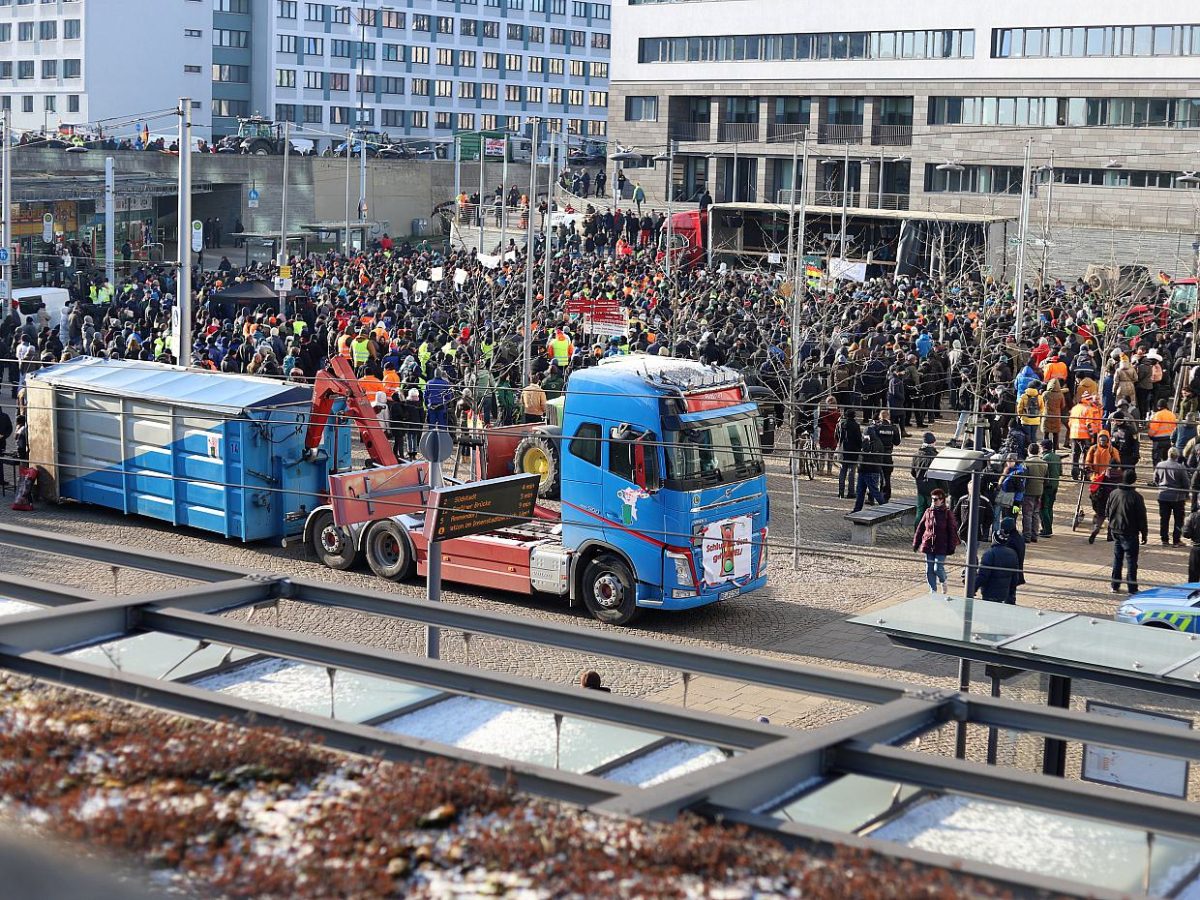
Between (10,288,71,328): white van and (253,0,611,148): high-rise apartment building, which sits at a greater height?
(253,0,611,148): high-rise apartment building

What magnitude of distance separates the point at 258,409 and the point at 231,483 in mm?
1129

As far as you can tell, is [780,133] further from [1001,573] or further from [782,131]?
[1001,573]

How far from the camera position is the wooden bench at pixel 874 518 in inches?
894

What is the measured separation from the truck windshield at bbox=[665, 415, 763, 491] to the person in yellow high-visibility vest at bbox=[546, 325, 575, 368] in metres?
11.5

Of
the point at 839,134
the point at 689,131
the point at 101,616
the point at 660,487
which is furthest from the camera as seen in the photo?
the point at 689,131

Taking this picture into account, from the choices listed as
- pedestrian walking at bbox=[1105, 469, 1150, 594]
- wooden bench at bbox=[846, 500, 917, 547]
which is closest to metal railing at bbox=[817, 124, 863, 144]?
wooden bench at bbox=[846, 500, 917, 547]

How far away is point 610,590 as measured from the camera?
18844mm

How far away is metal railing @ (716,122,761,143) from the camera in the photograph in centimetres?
7650

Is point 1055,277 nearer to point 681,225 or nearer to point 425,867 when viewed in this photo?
point 681,225

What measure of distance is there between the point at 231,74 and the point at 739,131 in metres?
39.8

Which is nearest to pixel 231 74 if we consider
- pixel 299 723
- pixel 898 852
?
pixel 299 723

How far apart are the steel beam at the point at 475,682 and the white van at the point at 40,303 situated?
29.8m

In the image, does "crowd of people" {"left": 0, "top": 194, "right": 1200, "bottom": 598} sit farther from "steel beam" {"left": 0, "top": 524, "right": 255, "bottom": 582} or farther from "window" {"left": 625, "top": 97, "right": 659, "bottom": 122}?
"window" {"left": 625, "top": 97, "right": 659, "bottom": 122}

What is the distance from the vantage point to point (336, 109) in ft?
344
